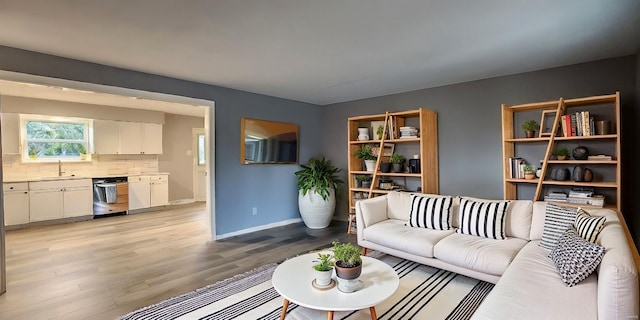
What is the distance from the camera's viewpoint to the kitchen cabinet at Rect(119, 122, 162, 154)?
21.0 ft

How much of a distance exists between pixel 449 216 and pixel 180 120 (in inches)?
260

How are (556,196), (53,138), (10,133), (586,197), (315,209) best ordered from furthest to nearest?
(53,138), (10,133), (315,209), (556,196), (586,197)

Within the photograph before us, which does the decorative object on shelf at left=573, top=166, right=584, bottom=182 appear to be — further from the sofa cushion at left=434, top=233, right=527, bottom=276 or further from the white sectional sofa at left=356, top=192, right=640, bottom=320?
the sofa cushion at left=434, top=233, right=527, bottom=276

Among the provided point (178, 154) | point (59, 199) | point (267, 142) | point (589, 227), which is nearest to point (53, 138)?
point (59, 199)

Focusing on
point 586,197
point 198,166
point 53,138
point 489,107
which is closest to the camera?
point 586,197

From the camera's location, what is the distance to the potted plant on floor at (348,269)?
1.95 m

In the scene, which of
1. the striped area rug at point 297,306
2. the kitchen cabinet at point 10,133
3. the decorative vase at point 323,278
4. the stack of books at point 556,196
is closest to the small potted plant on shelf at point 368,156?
the striped area rug at point 297,306

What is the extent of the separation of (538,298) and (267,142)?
412 cm

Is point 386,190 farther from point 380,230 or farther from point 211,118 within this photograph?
point 211,118

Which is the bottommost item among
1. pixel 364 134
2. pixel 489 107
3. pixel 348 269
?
pixel 348 269

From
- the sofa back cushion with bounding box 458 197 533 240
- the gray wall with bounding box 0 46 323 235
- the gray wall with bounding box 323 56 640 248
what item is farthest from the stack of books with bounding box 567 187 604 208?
the gray wall with bounding box 0 46 323 235

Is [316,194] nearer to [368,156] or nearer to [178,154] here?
[368,156]

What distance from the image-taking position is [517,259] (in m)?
2.33

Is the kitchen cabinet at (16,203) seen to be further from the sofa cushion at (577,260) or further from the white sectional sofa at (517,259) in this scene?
the sofa cushion at (577,260)
